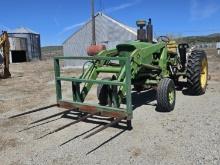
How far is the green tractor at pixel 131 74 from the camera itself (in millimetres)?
7031

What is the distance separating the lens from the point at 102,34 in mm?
25344

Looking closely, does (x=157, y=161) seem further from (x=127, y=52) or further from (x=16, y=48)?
(x=16, y=48)

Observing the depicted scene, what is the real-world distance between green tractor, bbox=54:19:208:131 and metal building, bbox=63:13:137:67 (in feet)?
44.1

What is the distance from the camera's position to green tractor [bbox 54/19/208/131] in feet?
23.1

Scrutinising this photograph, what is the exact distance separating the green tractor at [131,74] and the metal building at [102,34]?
13.5 meters

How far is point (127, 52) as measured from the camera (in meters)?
8.51

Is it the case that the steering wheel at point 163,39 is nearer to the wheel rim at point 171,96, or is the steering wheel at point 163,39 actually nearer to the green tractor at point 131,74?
the green tractor at point 131,74

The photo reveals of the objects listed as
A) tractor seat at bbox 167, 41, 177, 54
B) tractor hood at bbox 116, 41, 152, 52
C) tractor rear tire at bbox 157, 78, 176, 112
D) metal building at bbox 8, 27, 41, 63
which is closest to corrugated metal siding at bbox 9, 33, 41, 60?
metal building at bbox 8, 27, 41, 63

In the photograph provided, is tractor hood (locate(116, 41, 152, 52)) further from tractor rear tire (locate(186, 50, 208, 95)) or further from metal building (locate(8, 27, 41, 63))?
metal building (locate(8, 27, 41, 63))

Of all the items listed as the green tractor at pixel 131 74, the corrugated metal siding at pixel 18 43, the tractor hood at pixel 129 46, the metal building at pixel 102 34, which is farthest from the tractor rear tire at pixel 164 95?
the corrugated metal siding at pixel 18 43

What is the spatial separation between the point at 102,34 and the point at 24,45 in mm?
21593

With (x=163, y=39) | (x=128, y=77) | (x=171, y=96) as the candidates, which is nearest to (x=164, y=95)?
(x=171, y=96)

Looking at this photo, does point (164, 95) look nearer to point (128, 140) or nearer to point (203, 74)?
point (128, 140)

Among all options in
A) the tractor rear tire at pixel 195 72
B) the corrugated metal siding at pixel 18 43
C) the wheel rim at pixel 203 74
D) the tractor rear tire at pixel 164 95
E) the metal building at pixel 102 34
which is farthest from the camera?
the corrugated metal siding at pixel 18 43
